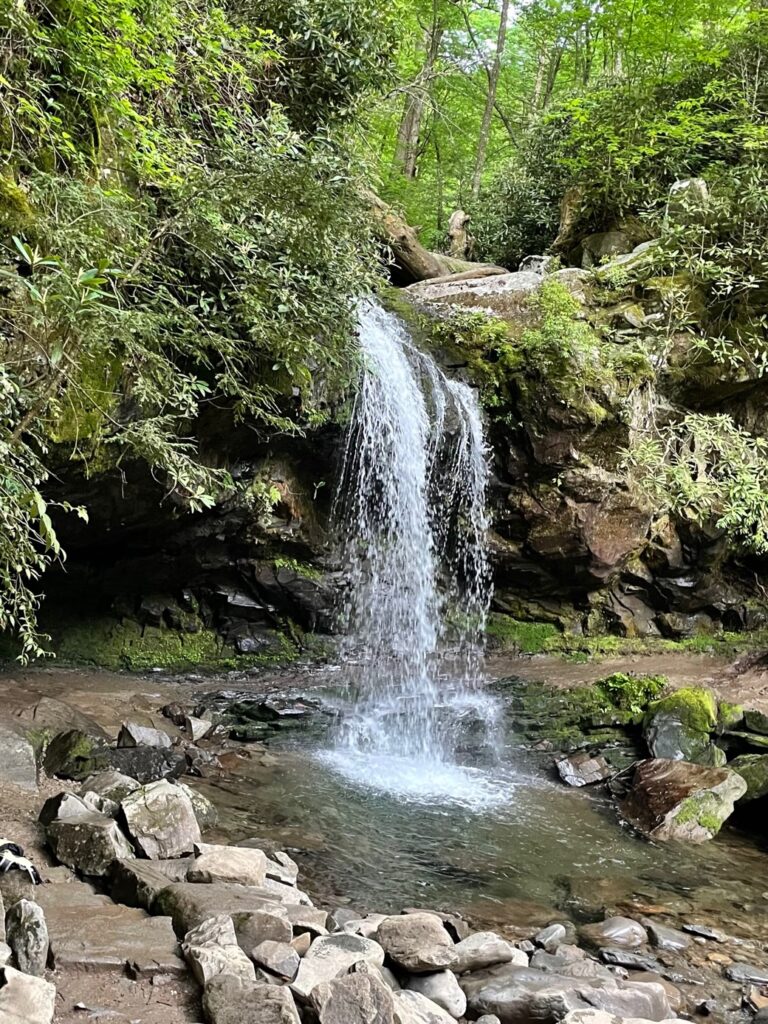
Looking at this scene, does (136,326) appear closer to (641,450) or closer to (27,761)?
(27,761)

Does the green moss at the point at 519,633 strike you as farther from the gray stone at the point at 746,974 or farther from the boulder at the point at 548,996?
the boulder at the point at 548,996

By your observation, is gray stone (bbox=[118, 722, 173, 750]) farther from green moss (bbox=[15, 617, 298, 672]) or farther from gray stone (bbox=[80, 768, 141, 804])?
green moss (bbox=[15, 617, 298, 672])

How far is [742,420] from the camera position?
37.1 feet

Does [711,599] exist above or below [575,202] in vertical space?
below

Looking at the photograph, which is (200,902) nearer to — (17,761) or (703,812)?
(17,761)

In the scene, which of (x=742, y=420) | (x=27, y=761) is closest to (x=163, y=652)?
(x=27, y=761)

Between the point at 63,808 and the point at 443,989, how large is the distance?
2.48 meters

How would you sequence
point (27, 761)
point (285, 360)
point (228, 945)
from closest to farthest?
point (228, 945) → point (27, 761) → point (285, 360)

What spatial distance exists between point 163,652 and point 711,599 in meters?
8.12

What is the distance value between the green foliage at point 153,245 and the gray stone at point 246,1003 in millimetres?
2145

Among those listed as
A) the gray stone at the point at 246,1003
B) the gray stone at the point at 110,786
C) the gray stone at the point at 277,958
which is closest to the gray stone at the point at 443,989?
the gray stone at the point at 277,958

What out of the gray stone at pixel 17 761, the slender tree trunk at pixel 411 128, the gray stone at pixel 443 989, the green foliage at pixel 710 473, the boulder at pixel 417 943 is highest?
the slender tree trunk at pixel 411 128

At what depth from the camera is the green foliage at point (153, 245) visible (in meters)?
4.64

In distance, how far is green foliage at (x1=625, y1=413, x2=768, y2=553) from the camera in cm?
935
